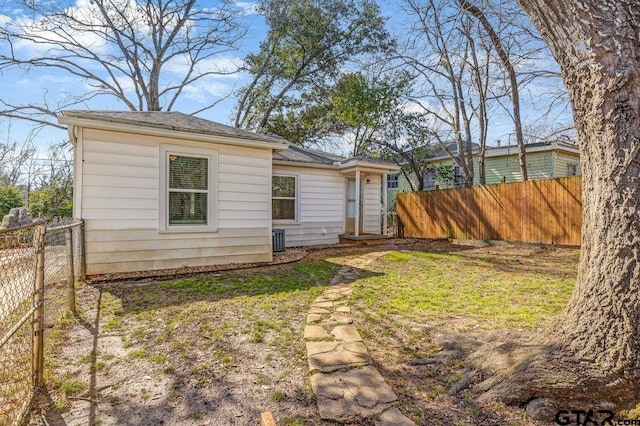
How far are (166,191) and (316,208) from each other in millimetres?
5075

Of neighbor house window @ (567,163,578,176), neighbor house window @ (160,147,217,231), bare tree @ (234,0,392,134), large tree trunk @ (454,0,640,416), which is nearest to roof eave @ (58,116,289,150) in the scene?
neighbor house window @ (160,147,217,231)

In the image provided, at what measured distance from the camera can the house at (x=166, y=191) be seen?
5.69 meters

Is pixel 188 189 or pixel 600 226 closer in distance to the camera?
pixel 600 226

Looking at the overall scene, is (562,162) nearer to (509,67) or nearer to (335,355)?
(509,67)

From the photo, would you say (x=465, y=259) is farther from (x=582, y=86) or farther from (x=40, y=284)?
(x=40, y=284)

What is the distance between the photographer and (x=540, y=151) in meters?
14.4

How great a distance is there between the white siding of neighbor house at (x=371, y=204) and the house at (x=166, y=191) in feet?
16.9

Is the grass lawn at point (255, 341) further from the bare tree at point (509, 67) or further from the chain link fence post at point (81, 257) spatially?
the bare tree at point (509, 67)

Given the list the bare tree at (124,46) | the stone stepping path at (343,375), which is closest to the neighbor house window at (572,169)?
the stone stepping path at (343,375)

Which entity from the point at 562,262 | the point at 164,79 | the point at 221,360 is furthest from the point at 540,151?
the point at 164,79

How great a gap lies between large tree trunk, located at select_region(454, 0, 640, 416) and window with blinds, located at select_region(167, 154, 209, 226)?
5684mm

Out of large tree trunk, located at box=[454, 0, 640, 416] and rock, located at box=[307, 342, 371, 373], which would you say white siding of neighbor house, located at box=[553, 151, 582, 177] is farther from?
rock, located at box=[307, 342, 371, 373]

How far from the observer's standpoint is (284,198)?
1004 centimetres

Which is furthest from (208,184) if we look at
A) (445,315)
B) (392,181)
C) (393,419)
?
(392,181)
